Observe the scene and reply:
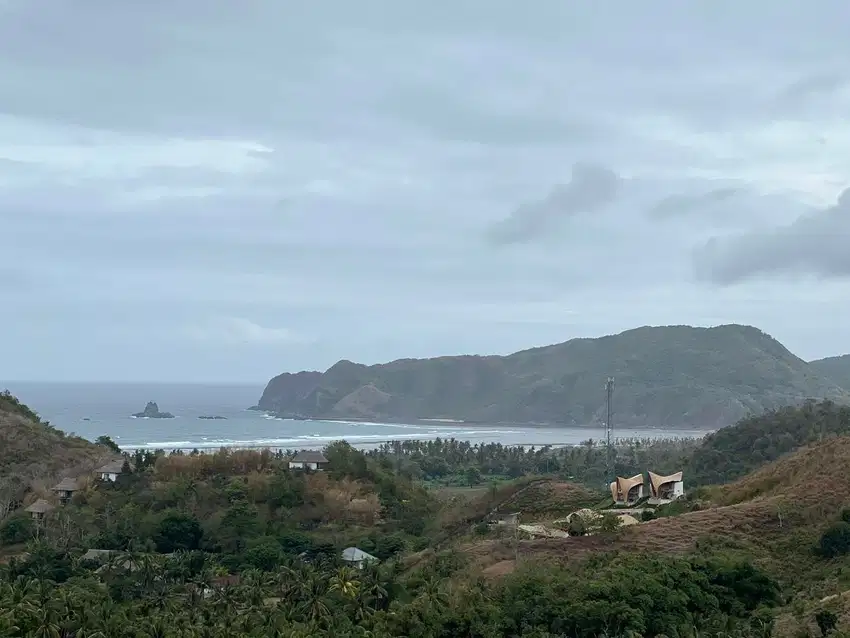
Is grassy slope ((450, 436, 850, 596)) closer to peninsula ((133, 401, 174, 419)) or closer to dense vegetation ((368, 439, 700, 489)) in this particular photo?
dense vegetation ((368, 439, 700, 489))

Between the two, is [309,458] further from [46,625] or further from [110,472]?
[46,625]

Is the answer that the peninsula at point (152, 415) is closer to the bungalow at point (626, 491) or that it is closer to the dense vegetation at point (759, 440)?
the dense vegetation at point (759, 440)

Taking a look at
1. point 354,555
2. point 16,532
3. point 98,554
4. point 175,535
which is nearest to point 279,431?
point 16,532

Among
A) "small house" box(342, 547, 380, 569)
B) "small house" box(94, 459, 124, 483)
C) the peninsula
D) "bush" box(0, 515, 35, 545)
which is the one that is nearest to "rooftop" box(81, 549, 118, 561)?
"bush" box(0, 515, 35, 545)

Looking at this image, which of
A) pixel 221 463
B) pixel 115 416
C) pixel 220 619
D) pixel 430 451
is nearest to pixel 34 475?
pixel 221 463

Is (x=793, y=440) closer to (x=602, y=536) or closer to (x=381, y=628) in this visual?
(x=602, y=536)
